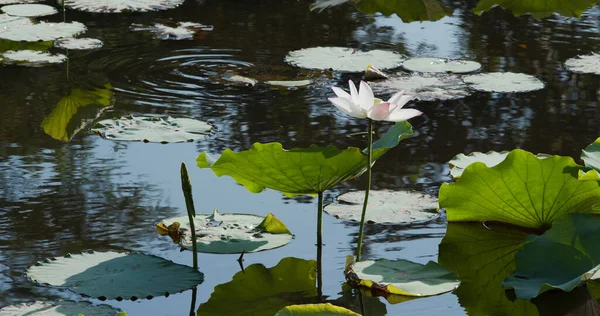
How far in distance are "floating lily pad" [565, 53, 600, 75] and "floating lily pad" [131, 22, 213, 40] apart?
6.55ft

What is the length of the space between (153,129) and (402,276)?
1.49 m

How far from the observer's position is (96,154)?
122 inches

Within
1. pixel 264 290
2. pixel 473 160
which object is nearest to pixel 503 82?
pixel 473 160

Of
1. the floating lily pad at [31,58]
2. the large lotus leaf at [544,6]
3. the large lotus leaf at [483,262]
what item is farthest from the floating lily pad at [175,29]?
the large lotus leaf at [544,6]

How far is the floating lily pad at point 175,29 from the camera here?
4973 mm

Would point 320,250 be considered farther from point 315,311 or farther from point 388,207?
point 315,311

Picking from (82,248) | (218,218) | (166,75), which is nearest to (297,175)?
(218,218)

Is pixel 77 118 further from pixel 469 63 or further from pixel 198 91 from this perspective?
pixel 469 63

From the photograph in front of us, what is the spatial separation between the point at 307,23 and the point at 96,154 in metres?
2.54

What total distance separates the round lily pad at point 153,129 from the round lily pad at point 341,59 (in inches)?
42.3

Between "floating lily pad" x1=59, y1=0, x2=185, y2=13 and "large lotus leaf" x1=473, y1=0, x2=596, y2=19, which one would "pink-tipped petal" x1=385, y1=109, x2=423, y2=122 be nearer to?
"large lotus leaf" x1=473, y1=0, x2=596, y2=19

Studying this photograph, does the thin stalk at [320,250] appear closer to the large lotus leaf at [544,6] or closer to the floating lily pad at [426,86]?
Result: the large lotus leaf at [544,6]

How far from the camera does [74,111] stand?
3639 millimetres

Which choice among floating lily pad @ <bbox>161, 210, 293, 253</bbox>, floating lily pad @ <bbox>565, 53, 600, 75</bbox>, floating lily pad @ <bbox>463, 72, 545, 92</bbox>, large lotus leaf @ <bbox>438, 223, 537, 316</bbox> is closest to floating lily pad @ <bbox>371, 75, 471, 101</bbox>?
floating lily pad @ <bbox>463, 72, 545, 92</bbox>
